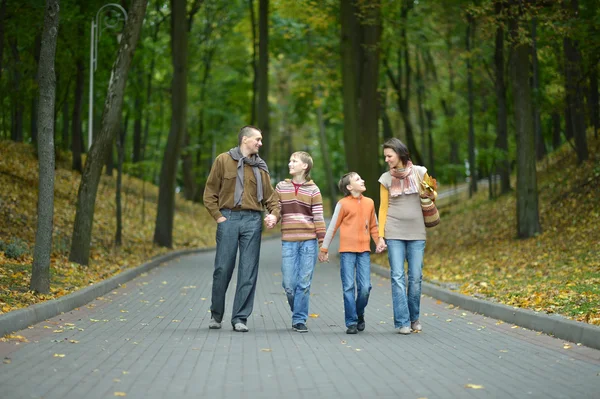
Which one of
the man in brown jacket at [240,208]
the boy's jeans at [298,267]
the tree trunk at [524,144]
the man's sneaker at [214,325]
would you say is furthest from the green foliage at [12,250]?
the tree trunk at [524,144]

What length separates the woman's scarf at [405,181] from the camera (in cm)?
1025

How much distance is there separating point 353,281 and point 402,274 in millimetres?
563

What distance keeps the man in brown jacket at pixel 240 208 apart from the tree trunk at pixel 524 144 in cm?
1271

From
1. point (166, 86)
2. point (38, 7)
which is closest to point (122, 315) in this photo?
point (38, 7)

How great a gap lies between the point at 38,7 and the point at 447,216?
21.5 metres

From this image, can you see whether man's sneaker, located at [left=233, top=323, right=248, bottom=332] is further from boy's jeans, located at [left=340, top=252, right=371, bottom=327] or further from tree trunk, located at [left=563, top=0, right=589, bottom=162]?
tree trunk, located at [left=563, top=0, right=589, bottom=162]

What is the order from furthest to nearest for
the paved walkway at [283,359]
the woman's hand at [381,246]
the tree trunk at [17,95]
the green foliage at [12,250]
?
the tree trunk at [17,95] < the green foliage at [12,250] < the woman's hand at [381,246] < the paved walkway at [283,359]

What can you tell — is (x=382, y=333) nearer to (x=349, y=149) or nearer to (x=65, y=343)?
(x=65, y=343)

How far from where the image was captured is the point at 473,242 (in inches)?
1001

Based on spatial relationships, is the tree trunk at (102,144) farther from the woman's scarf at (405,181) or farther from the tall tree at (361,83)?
the woman's scarf at (405,181)

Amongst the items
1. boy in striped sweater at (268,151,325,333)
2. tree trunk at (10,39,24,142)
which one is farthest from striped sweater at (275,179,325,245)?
tree trunk at (10,39,24,142)

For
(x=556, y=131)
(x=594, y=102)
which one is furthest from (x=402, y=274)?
(x=556, y=131)

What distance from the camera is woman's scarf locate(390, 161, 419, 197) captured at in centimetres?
1025

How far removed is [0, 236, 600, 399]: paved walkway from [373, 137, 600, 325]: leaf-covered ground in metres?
1.09
